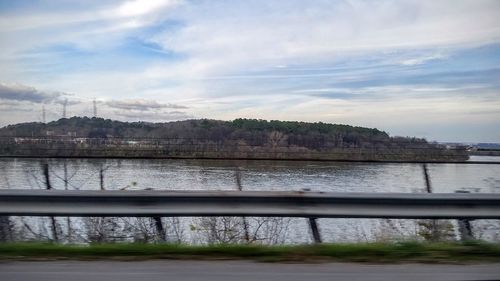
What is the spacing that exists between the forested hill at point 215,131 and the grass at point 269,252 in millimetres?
1738

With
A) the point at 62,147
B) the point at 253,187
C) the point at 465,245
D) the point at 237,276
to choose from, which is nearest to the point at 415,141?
the point at 465,245

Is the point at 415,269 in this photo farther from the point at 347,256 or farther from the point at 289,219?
the point at 289,219

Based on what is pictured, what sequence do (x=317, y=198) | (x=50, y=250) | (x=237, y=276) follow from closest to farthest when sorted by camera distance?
(x=237, y=276)
(x=50, y=250)
(x=317, y=198)

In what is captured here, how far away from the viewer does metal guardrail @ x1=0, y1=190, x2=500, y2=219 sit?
6707 mm

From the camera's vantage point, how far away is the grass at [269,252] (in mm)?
6074

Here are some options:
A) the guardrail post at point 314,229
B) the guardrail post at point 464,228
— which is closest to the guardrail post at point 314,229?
the guardrail post at point 314,229

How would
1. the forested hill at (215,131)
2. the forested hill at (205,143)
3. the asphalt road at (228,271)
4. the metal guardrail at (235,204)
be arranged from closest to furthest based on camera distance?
the asphalt road at (228,271) < the metal guardrail at (235,204) < the forested hill at (205,143) < the forested hill at (215,131)

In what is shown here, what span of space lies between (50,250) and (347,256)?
360cm

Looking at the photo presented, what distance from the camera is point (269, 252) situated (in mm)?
6246

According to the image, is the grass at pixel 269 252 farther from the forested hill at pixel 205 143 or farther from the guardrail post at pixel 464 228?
the forested hill at pixel 205 143

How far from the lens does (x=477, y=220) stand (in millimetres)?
7406

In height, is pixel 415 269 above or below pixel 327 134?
below

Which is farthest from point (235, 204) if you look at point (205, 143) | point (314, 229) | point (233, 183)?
point (314, 229)

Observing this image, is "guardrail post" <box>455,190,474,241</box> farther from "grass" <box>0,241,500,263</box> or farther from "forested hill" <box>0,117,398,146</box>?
"forested hill" <box>0,117,398,146</box>
